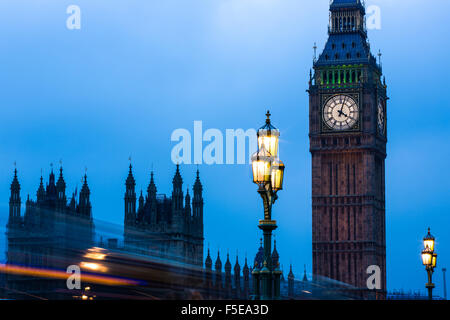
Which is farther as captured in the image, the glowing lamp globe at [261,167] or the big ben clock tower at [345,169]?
the big ben clock tower at [345,169]

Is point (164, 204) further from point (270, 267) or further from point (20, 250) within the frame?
point (270, 267)

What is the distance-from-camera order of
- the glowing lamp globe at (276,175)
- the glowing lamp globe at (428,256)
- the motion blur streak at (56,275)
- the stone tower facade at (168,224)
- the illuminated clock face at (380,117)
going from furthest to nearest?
the illuminated clock face at (380,117) < the stone tower facade at (168,224) < the motion blur streak at (56,275) < the glowing lamp globe at (428,256) < the glowing lamp globe at (276,175)

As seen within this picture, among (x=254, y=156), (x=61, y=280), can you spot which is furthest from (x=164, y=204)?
(x=254, y=156)

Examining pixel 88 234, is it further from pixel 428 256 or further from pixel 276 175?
pixel 276 175

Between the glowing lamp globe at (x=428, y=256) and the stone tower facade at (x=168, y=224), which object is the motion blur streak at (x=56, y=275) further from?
the stone tower facade at (x=168, y=224)

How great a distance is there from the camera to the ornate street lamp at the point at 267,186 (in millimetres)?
19047

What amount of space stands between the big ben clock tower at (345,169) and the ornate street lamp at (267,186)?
254 feet

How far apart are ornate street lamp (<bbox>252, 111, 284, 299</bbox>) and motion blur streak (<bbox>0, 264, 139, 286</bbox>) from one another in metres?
15.4

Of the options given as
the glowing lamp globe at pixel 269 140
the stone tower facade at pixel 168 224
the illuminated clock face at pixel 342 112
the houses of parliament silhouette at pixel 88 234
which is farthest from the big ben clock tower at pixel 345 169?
the glowing lamp globe at pixel 269 140

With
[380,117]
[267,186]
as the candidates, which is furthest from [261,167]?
[380,117]

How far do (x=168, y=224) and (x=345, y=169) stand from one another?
26.7 metres

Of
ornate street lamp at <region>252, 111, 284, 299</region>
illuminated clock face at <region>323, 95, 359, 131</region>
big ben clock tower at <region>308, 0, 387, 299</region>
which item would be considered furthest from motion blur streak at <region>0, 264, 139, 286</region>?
illuminated clock face at <region>323, 95, 359, 131</region>

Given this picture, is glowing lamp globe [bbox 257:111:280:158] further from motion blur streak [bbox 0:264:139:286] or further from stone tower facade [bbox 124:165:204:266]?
stone tower facade [bbox 124:165:204:266]
